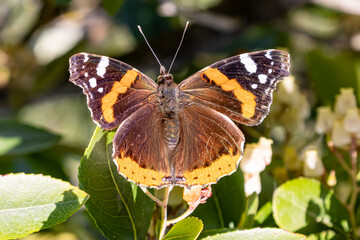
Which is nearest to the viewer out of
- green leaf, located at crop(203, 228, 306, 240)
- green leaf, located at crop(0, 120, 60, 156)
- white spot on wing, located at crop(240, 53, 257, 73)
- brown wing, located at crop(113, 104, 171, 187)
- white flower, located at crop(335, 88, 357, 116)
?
green leaf, located at crop(203, 228, 306, 240)

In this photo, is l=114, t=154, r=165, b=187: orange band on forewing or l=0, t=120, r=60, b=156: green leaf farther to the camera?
l=0, t=120, r=60, b=156: green leaf

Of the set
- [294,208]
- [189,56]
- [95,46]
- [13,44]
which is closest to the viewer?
[294,208]

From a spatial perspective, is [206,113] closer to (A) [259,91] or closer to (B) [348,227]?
(A) [259,91]

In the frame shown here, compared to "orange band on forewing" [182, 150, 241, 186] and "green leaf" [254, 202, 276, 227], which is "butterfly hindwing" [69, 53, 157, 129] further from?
"green leaf" [254, 202, 276, 227]

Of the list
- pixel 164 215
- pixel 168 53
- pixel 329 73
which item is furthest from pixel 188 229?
pixel 168 53

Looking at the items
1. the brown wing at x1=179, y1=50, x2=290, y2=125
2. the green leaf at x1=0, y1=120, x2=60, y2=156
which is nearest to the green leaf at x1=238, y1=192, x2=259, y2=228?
the brown wing at x1=179, y1=50, x2=290, y2=125

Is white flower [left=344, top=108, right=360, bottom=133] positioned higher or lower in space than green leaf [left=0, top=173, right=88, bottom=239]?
lower

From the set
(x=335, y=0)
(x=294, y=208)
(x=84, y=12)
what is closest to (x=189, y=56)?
(x=335, y=0)
